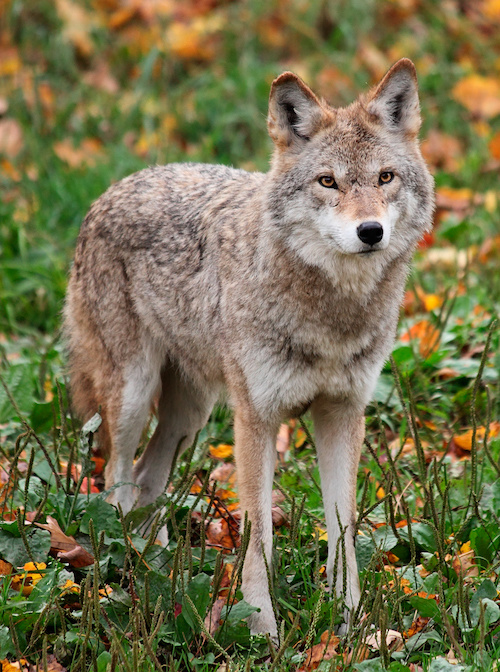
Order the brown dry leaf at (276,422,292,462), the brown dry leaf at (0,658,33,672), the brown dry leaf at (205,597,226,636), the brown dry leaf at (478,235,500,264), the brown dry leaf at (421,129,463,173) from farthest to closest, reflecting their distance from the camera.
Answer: the brown dry leaf at (421,129,463,173)
the brown dry leaf at (478,235,500,264)
the brown dry leaf at (276,422,292,462)
the brown dry leaf at (205,597,226,636)
the brown dry leaf at (0,658,33,672)

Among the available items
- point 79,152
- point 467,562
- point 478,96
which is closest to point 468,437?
point 467,562

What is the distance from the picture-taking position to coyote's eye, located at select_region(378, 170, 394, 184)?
405 cm

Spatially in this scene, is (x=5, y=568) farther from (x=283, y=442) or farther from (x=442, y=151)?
(x=442, y=151)

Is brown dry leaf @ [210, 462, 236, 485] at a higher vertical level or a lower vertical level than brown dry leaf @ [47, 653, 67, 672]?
higher

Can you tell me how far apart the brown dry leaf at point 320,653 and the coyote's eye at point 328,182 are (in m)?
1.98

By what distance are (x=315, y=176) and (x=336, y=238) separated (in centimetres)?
36

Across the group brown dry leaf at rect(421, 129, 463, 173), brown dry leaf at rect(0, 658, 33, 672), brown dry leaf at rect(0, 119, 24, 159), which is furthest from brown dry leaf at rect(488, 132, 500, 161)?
brown dry leaf at rect(0, 658, 33, 672)

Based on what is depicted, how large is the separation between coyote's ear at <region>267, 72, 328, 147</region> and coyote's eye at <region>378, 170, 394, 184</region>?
0.42 meters

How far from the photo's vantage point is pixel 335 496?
4.42 m

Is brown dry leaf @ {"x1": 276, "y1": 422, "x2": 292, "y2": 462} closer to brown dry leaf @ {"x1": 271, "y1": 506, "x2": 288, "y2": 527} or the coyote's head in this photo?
brown dry leaf @ {"x1": 271, "y1": 506, "x2": 288, "y2": 527}

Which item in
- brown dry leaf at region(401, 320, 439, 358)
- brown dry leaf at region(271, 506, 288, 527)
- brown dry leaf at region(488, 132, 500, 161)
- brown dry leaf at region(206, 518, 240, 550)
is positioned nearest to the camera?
brown dry leaf at region(206, 518, 240, 550)

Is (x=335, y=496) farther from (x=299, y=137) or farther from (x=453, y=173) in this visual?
(x=453, y=173)

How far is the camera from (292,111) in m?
4.30

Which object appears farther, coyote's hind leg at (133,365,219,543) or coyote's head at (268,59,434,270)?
coyote's hind leg at (133,365,219,543)
